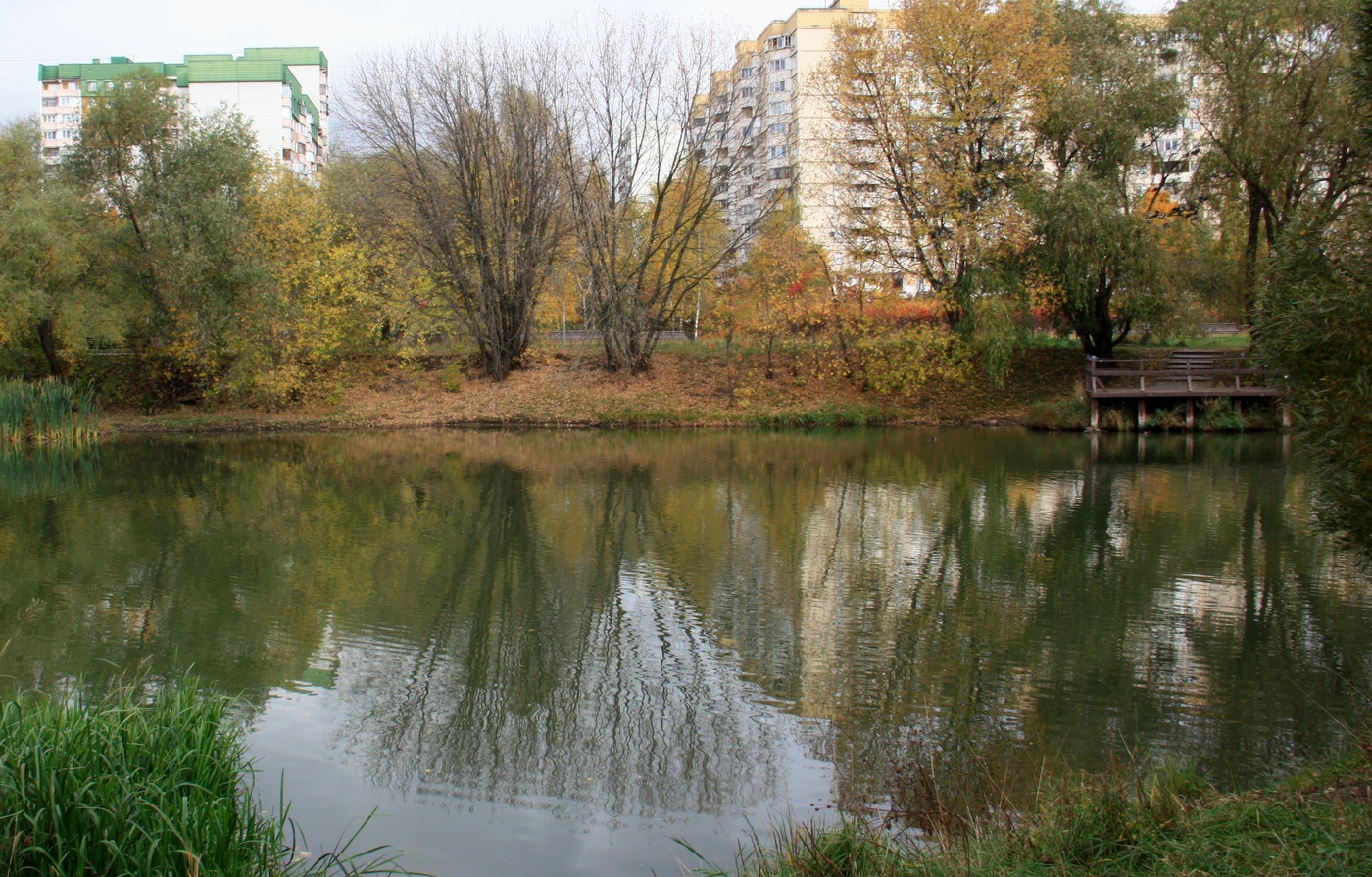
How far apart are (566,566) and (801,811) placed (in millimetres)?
6927

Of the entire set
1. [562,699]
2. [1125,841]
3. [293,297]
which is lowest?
[562,699]

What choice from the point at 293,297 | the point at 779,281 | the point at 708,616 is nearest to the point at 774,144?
the point at 779,281

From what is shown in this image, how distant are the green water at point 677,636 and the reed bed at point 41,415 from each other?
7501 millimetres

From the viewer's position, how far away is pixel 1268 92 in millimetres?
26406

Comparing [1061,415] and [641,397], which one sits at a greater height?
[641,397]

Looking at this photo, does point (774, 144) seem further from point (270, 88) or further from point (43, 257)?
point (270, 88)

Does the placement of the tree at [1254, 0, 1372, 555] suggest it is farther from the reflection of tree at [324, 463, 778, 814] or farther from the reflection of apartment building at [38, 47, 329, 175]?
the reflection of apartment building at [38, 47, 329, 175]

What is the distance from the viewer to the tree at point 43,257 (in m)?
27.7

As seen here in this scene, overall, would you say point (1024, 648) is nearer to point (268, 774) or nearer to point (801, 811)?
point (801, 811)

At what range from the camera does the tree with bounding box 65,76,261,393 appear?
2964 cm

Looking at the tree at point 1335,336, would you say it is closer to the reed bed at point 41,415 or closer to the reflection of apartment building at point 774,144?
the reflection of apartment building at point 774,144

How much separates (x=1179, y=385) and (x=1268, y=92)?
7.96 meters

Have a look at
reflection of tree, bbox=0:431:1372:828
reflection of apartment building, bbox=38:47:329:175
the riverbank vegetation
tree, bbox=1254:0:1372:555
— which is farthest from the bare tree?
reflection of apartment building, bbox=38:47:329:175

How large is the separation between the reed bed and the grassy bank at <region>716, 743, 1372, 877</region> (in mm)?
26496
